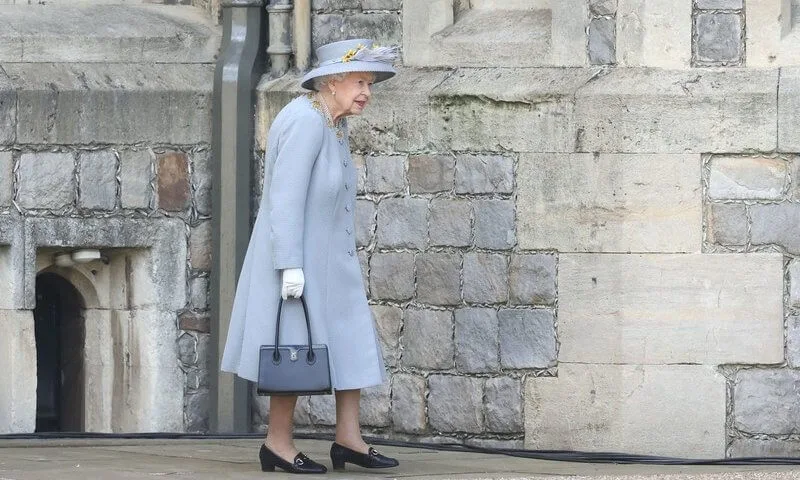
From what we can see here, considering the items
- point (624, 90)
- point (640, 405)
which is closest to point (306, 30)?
point (624, 90)

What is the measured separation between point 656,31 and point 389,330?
173 centimetres

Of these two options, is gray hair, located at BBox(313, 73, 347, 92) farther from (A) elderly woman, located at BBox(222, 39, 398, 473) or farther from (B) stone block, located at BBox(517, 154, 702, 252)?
(B) stone block, located at BBox(517, 154, 702, 252)

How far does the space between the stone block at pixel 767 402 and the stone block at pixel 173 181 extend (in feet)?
8.67

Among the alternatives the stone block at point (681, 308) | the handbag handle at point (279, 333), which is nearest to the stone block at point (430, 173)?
the stone block at point (681, 308)

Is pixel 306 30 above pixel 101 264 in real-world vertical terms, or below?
above

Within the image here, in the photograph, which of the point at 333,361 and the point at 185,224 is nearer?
the point at 333,361

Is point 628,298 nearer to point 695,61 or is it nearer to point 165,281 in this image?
point 695,61

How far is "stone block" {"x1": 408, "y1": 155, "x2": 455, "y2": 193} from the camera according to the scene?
326 inches

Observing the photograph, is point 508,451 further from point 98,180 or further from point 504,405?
point 98,180

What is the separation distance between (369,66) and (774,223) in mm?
2090

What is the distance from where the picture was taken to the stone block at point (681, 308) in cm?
786

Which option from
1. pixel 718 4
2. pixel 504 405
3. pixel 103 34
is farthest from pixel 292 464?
pixel 103 34

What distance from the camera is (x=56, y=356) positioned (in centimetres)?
911

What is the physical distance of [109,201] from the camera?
8.67 metres
